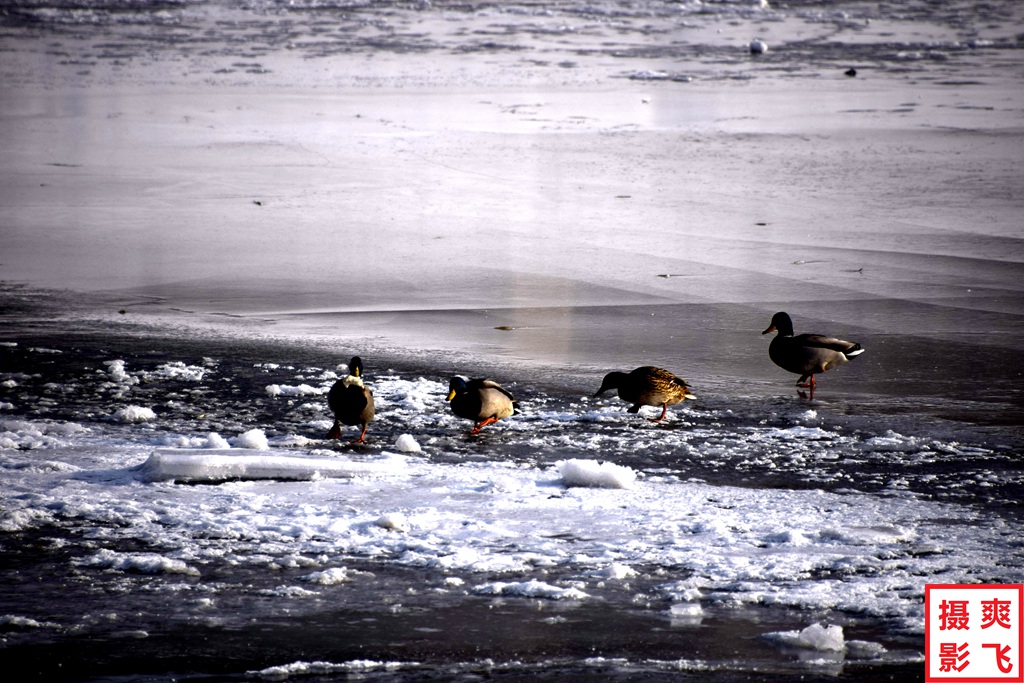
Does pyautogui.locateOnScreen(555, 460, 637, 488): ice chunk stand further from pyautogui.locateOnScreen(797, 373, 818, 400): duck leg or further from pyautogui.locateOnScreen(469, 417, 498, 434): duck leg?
pyautogui.locateOnScreen(797, 373, 818, 400): duck leg

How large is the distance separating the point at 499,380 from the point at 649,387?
3.78ft

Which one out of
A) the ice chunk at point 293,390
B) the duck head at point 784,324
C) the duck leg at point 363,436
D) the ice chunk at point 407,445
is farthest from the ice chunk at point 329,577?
the duck head at point 784,324

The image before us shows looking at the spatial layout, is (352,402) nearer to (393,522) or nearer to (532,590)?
(393,522)

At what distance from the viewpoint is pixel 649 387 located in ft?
22.4

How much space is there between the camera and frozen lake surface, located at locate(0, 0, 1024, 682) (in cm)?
426

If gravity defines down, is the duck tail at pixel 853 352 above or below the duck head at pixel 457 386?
below

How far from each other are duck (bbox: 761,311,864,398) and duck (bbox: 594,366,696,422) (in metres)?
0.84

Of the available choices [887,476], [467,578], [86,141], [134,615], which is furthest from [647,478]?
[86,141]

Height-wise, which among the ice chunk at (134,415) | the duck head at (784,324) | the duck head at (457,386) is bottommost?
the ice chunk at (134,415)

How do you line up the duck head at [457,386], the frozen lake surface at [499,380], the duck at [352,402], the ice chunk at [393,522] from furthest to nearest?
the duck head at [457,386] → the duck at [352,402] → the ice chunk at [393,522] → the frozen lake surface at [499,380]

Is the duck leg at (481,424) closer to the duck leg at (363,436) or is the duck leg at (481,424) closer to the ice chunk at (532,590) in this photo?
the duck leg at (363,436)

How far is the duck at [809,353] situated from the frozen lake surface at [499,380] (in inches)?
6.0

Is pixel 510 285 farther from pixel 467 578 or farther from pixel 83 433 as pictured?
pixel 467 578

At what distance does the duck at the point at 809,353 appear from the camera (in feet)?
24.8
